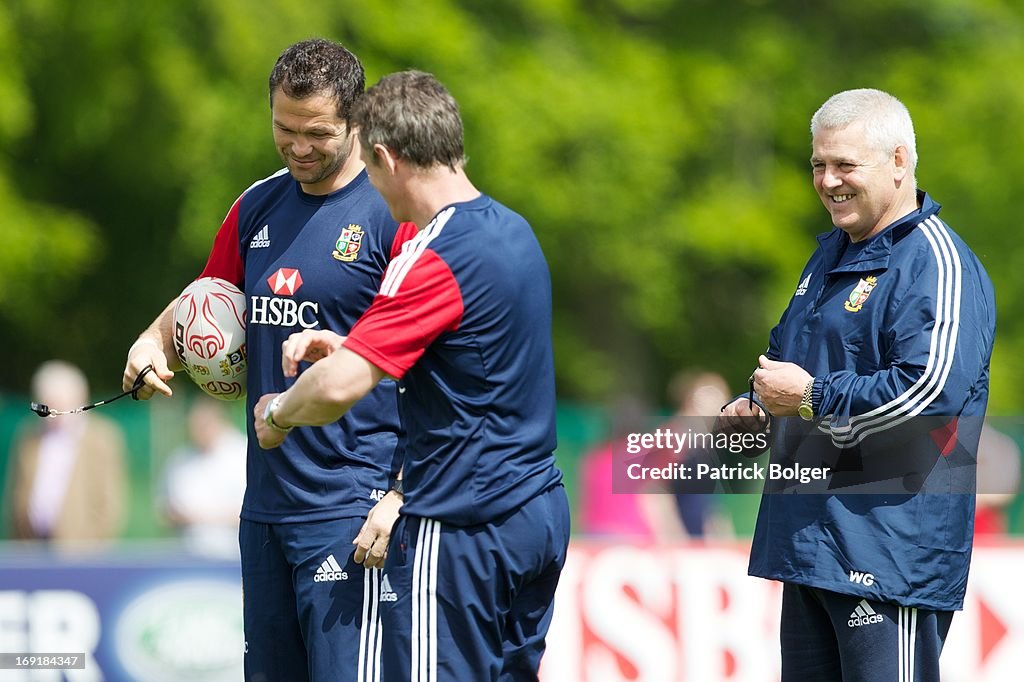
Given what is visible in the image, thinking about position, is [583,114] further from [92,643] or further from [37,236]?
[92,643]

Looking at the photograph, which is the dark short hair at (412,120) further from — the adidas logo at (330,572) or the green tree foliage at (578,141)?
the green tree foliage at (578,141)

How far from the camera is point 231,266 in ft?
16.8

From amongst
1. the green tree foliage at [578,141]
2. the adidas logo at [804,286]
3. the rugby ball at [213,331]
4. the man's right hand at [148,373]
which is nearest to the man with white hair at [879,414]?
the adidas logo at [804,286]

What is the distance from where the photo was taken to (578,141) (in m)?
17.8

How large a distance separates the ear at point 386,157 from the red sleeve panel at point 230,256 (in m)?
1.05

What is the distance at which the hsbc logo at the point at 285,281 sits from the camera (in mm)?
4727

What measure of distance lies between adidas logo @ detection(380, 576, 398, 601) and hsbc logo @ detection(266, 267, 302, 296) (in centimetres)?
106

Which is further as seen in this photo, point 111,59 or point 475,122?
point 475,122

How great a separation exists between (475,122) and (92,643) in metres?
10.3

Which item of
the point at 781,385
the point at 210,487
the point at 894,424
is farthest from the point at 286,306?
the point at 210,487

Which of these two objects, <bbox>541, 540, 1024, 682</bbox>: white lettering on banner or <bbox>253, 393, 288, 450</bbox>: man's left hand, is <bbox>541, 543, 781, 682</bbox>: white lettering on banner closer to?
<bbox>541, 540, 1024, 682</bbox>: white lettering on banner

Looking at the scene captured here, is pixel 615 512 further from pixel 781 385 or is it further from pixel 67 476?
pixel 781 385

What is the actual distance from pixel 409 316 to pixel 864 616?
1.80 metres

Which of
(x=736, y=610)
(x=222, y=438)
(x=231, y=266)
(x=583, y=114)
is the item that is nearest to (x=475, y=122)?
(x=583, y=114)
